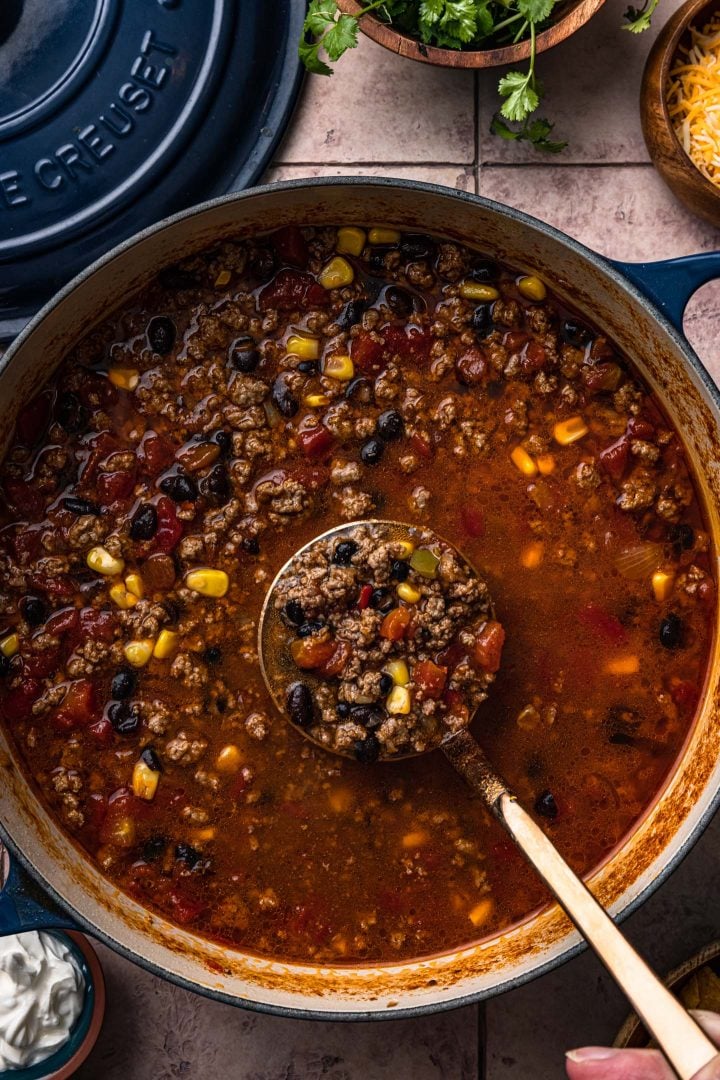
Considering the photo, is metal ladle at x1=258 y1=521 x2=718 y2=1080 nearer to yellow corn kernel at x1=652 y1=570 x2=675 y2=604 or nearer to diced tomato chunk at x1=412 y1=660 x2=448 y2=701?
diced tomato chunk at x1=412 y1=660 x2=448 y2=701

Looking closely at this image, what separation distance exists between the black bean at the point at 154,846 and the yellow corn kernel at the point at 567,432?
1.47 m

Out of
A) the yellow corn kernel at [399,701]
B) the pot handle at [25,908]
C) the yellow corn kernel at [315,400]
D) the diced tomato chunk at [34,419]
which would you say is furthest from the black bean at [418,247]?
the pot handle at [25,908]

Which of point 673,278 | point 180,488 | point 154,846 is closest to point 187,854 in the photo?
point 154,846

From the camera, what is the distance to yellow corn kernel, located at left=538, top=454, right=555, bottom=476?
261 centimetres

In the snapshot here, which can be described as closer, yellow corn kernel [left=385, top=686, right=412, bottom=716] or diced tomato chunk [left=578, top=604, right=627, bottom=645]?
yellow corn kernel [left=385, top=686, right=412, bottom=716]

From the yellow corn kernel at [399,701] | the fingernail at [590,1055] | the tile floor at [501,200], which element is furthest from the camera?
the tile floor at [501,200]

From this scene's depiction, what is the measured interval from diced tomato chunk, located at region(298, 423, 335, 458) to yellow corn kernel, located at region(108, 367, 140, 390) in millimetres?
454

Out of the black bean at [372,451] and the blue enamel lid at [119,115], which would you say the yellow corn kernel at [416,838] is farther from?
the blue enamel lid at [119,115]

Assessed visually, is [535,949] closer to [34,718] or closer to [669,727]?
[669,727]

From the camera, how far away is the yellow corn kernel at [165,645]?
102 inches

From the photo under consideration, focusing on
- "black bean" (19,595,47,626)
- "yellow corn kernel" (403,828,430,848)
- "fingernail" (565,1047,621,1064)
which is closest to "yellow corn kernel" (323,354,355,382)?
"black bean" (19,595,47,626)

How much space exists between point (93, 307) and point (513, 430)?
113cm

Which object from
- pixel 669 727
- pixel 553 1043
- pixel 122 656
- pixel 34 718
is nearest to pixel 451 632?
pixel 669 727

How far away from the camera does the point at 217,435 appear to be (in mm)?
2600
